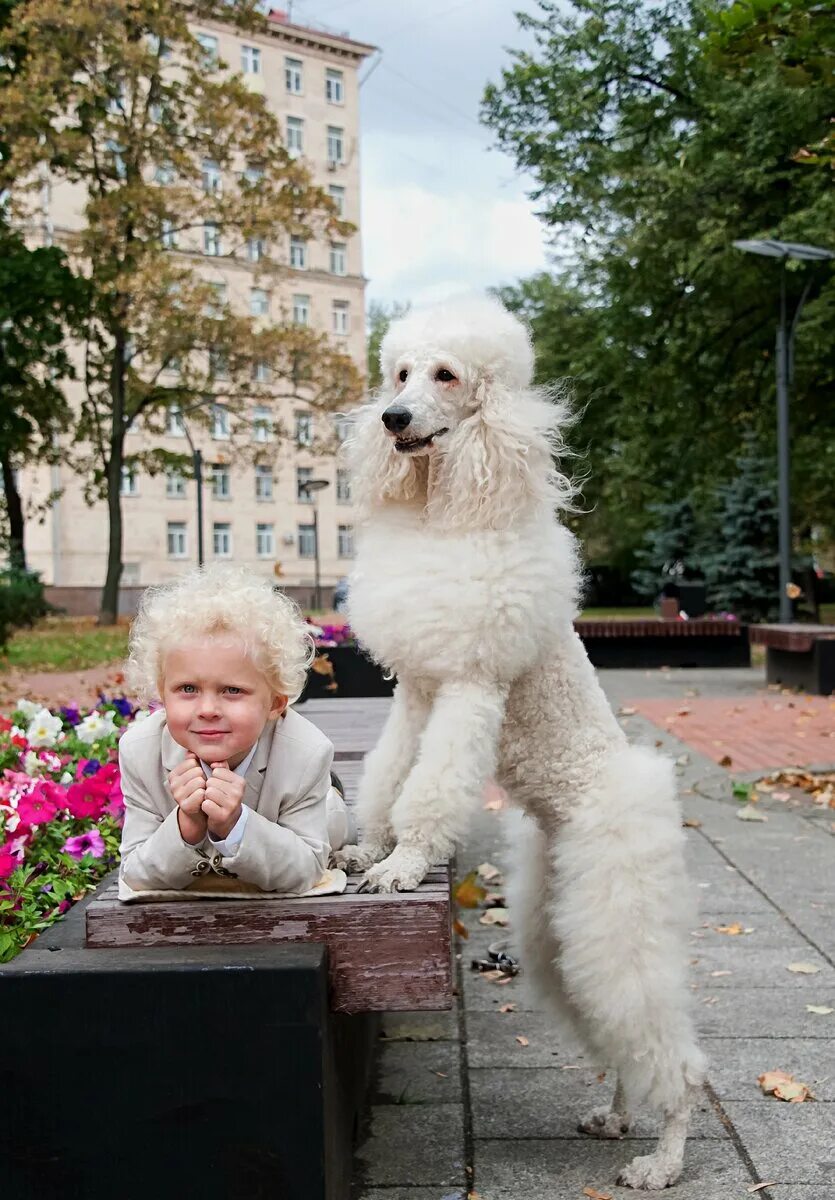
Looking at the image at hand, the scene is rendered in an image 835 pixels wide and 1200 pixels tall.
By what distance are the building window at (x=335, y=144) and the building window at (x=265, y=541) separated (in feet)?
63.7

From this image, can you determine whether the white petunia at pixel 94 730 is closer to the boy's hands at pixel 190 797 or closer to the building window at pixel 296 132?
the boy's hands at pixel 190 797

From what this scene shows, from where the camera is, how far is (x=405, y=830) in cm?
257

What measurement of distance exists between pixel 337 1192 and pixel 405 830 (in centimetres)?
70

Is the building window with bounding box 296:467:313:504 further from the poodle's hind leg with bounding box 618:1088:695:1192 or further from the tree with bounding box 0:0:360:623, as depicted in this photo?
the poodle's hind leg with bounding box 618:1088:695:1192

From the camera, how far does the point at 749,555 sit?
3272cm

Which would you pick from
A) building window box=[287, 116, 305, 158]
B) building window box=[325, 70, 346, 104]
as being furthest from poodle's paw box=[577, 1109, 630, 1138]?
building window box=[325, 70, 346, 104]

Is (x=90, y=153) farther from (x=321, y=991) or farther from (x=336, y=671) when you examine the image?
(x=321, y=991)

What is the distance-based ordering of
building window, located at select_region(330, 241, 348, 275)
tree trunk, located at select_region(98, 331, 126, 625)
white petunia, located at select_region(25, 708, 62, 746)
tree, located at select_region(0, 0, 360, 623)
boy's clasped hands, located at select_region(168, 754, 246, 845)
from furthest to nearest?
building window, located at select_region(330, 241, 348, 275) → tree trunk, located at select_region(98, 331, 126, 625) → tree, located at select_region(0, 0, 360, 623) → white petunia, located at select_region(25, 708, 62, 746) → boy's clasped hands, located at select_region(168, 754, 246, 845)

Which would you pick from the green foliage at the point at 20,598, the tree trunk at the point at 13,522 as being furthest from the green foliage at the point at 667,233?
the tree trunk at the point at 13,522

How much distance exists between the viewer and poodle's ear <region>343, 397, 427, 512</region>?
285 centimetres

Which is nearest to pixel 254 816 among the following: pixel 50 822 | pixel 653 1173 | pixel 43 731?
pixel 653 1173

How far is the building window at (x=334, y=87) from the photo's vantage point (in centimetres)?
6191

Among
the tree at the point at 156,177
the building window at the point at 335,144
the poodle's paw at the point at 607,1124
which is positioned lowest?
the poodle's paw at the point at 607,1124

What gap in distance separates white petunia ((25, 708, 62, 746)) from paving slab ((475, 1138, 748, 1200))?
243cm
